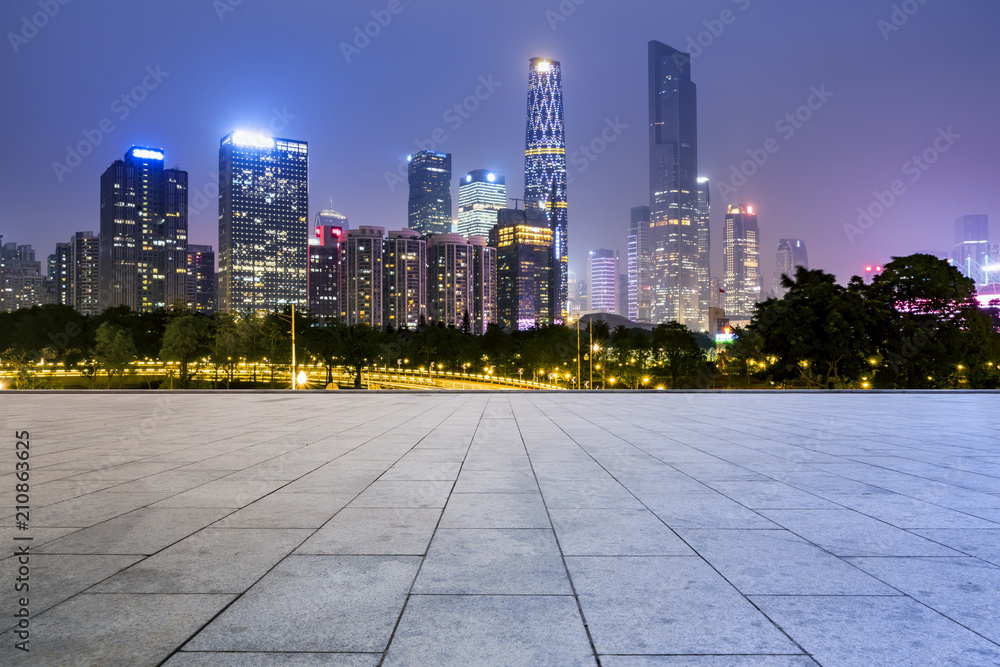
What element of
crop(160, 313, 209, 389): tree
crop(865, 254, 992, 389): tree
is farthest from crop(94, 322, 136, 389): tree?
crop(865, 254, 992, 389): tree

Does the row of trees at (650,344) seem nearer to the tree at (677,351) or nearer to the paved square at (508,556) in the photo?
the tree at (677,351)

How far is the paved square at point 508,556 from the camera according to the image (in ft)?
12.5

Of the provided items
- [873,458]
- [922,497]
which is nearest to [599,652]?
[922,497]

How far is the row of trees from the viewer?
46.0 meters

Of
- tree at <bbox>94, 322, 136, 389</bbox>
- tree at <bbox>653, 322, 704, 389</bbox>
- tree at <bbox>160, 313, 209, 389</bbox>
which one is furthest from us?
tree at <bbox>653, 322, 704, 389</bbox>

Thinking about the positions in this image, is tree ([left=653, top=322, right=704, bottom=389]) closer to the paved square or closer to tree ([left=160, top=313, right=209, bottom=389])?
tree ([left=160, top=313, right=209, bottom=389])

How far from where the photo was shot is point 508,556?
543 cm

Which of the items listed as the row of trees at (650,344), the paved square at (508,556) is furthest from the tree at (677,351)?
the paved square at (508,556)

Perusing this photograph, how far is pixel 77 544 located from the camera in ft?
19.3

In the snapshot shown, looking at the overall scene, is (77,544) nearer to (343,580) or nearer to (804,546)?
(343,580)

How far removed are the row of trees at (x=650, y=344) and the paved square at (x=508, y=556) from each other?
38233 millimetres

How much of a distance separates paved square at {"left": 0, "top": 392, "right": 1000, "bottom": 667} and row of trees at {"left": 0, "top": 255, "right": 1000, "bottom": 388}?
Answer: 38.2 meters

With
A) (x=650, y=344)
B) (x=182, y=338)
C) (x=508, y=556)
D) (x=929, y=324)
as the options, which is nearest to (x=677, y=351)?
(x=650, y=344)

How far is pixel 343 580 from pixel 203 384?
90.3 meters
